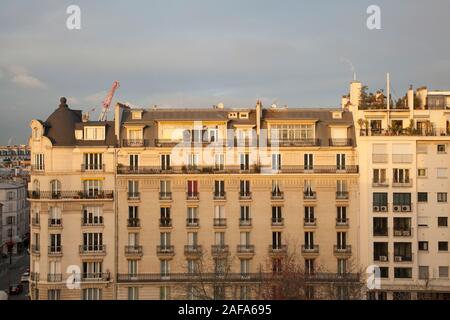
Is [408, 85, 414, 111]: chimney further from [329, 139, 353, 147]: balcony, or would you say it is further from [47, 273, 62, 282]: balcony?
[47, 273, 62, 282]: balcony

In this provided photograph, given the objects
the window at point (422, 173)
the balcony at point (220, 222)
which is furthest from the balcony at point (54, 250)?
the window at point (422, 173)

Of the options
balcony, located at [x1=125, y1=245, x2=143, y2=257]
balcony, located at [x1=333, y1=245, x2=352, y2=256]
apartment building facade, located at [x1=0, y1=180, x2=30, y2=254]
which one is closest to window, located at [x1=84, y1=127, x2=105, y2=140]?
balcony, located at [x1=125, y1=245, x2=143, y2=257]

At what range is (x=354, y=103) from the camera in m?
33.0

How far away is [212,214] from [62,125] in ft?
31.2

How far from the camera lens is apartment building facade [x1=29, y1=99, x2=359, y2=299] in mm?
30031

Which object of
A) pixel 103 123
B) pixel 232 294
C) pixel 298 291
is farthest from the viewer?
pixel 103 123

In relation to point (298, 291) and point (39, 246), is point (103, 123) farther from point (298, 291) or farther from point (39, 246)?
point (298, 291)

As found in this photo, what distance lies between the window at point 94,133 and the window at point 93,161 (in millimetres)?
1071

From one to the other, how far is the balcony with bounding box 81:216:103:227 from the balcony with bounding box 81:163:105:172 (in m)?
2.52

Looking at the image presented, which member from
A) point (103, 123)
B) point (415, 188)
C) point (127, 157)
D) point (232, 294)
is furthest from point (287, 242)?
point (103, 123)

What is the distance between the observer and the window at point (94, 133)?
3130 cm

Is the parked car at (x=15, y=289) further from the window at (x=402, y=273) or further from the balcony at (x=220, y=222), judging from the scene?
the window at (x=402, y=273)

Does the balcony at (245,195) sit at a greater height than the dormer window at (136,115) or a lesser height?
lesser

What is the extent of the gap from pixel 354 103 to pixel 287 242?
910 centimetres
